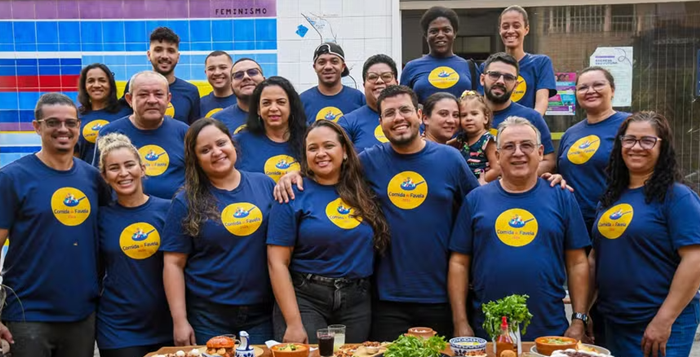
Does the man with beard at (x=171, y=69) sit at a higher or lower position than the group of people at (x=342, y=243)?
higher

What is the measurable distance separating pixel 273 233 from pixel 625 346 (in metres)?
2.03

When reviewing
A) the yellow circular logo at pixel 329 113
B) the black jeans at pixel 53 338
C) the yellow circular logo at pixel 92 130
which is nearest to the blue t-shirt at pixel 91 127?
the yellow circular logo at pixel 92 130

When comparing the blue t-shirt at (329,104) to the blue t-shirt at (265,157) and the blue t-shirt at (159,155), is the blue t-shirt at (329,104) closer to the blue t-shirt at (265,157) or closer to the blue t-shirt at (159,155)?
the blue t-shirt at (265,157)

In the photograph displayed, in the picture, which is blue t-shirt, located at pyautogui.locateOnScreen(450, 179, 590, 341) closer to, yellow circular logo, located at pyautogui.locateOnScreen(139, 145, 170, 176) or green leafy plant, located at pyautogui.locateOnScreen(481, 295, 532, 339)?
green leafy plant, located at pyautogui.locateOnScreen(481, 295, 532, 339)

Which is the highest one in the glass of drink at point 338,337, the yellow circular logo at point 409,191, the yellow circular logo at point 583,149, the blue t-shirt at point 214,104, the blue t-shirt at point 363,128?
the blue t-shirt at point 214,104

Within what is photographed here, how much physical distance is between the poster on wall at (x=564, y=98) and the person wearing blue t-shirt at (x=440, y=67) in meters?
2.24

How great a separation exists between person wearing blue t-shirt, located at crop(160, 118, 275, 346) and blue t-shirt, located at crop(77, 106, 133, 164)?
153 centimetres

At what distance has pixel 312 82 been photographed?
725 cm

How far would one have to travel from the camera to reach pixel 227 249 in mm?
3867

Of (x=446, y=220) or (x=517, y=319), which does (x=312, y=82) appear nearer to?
(x=446, y=220)

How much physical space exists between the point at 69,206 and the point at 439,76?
113 inches

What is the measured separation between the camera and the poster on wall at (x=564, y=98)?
24.7 feet

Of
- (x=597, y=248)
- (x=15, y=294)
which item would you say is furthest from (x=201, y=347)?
(x=597, y=248)

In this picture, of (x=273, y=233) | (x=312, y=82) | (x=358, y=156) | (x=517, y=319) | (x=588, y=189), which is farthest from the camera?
(x=312, y=82)
